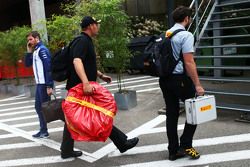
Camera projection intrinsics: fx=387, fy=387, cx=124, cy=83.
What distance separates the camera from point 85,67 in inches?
198

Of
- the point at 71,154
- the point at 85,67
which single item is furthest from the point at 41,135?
the point at 85,67

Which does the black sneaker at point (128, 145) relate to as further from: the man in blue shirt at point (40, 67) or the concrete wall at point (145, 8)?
the concrete wall at point (145, 8)

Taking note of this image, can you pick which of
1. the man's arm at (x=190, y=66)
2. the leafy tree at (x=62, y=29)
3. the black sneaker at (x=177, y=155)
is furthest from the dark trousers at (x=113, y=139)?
the leafy tree at (x=62, y=29)

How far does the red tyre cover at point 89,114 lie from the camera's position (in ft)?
15.5

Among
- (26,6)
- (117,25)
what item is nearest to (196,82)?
(117,25)

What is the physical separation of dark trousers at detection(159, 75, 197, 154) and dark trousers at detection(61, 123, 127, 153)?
69cm

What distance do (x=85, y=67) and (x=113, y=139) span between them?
1068mm

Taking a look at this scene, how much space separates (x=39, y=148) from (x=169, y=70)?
2.71 metres

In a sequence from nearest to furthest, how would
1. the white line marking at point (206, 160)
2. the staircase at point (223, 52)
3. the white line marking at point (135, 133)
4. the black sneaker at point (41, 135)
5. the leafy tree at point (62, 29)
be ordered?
the white line marking at point (206, 160), the white line marking at point (135, 133), the black sneaker at point (41, 135), the staircase at point (223, 52), the leafy tree at point (62, 29)

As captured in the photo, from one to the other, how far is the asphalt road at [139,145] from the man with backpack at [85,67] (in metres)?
0.20

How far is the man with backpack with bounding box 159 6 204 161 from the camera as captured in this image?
15.3ft

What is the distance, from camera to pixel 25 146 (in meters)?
6.48

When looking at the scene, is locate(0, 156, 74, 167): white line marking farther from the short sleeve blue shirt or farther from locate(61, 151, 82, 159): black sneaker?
the short sleeve blue shirt

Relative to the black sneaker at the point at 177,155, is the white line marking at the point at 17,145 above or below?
below
